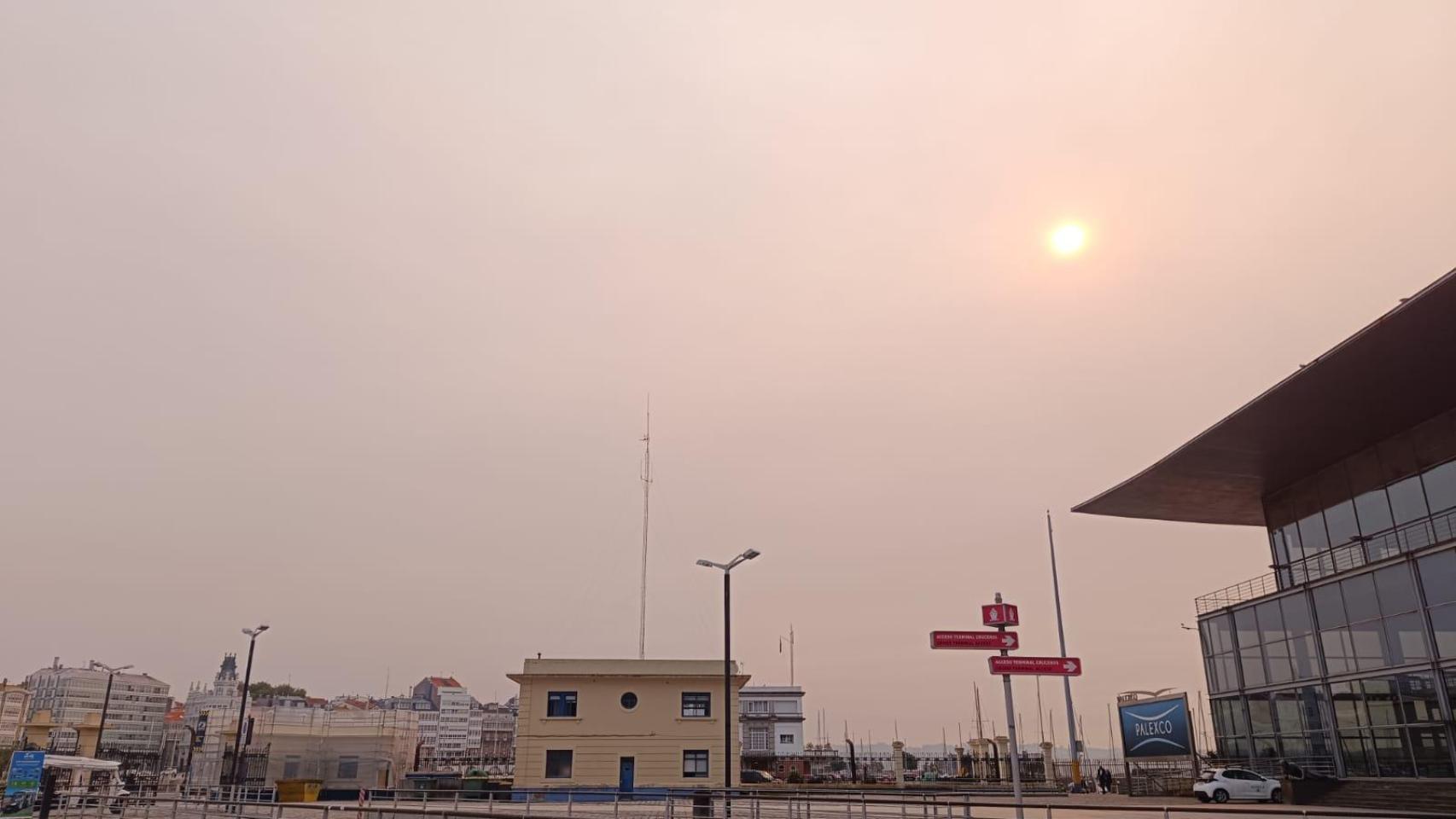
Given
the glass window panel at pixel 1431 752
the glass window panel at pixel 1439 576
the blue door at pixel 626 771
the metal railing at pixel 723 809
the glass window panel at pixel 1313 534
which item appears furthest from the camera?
the blue door at pixel 626 771

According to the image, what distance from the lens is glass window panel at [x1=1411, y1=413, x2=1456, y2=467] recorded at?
28.7 meters

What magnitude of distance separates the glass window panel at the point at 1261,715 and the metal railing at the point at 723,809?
13.6 ft

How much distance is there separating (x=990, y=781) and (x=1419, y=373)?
3155 cm

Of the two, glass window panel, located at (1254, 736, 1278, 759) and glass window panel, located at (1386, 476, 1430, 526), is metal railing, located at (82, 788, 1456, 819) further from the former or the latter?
glass window panel, located at (1386, 476, 1430, 526)

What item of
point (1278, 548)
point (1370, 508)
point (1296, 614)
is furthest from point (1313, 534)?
point (1296, 614)

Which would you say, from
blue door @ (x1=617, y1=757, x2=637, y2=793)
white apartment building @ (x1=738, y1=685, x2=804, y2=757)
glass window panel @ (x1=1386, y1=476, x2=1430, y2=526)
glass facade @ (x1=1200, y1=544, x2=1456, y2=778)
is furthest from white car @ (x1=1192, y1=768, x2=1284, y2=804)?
white apartment building @ (x1=738, y1=685, x2=804, y2=757)

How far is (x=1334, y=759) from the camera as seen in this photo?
3023cm

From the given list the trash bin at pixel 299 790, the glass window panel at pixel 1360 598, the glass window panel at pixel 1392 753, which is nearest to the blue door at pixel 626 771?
the trash bin at pixel 299 790

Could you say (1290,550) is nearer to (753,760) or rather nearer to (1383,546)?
(1383,546)

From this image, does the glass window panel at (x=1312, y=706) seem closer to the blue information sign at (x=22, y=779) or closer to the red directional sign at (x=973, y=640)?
the red directional sign at (x=973, y=640)

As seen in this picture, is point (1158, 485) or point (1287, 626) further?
point (1158, 485)

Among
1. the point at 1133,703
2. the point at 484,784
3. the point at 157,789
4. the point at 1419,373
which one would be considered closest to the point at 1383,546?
the point at 1419,373

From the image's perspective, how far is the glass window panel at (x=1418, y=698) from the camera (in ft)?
87.0

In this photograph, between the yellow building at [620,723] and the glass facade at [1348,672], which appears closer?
the glass facade at [1348,672]
